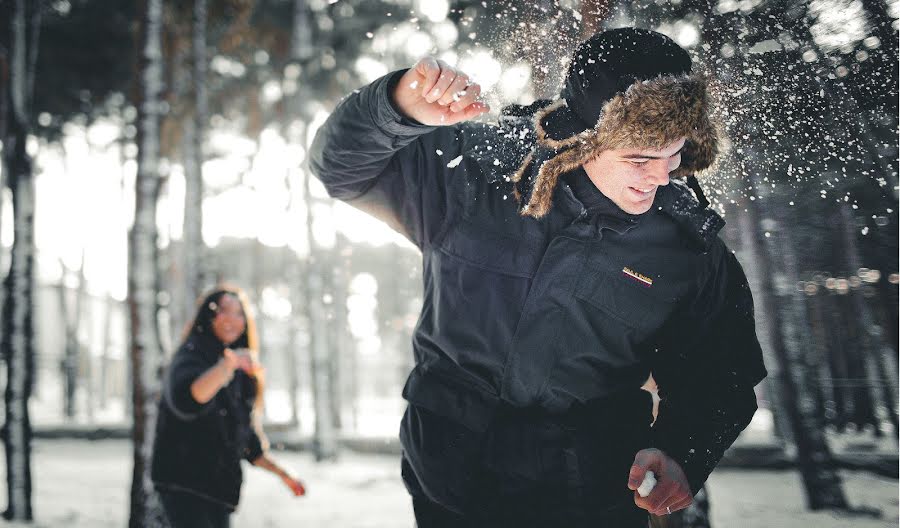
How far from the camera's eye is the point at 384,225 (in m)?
1.73

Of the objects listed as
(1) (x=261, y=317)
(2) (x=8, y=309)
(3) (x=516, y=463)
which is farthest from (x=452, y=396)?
(1) (x=261, y=317)

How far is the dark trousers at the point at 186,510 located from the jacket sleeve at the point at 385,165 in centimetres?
220

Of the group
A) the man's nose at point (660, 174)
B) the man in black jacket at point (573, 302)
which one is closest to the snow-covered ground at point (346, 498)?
the man in black jacket at point (573, 302)

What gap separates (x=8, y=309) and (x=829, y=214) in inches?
269

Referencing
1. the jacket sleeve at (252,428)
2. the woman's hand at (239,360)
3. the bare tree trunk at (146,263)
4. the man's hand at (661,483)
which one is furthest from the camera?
the bare tree trunk at (146,263)

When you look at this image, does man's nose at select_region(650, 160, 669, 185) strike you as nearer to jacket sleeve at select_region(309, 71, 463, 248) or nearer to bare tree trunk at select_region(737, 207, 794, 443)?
jacket sleeve at select_region(309, 71, 463, 248)

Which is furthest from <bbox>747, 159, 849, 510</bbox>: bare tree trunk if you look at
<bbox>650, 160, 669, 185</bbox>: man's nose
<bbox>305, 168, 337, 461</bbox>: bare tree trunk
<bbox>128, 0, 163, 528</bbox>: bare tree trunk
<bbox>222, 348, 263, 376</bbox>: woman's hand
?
<bbox>305, 168, 337, 461</bbox>: bare tree trunk

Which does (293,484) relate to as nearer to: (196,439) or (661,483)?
(196,439)

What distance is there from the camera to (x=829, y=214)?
2750 mm

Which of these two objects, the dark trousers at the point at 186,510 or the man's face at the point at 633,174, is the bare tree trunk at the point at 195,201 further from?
the man's face at the point at 633,174

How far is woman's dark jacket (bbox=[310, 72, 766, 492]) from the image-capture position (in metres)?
1.35

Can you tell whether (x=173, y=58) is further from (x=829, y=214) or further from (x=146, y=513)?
(x=829, y=214)

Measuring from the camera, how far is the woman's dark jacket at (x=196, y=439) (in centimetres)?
290

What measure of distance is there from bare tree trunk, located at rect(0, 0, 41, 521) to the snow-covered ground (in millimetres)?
504
